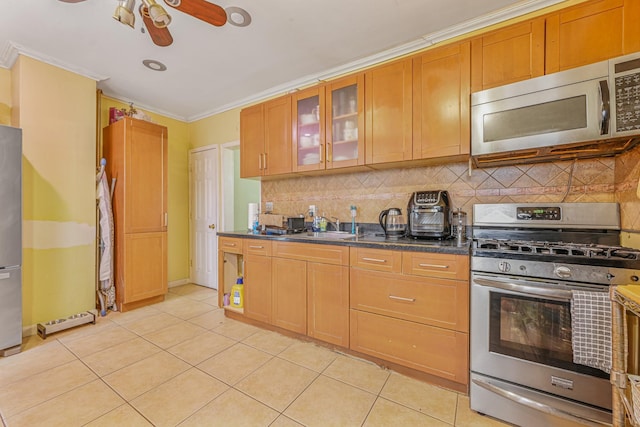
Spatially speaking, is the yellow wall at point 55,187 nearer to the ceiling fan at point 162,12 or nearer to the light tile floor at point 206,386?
the light tile floor at point 206,386

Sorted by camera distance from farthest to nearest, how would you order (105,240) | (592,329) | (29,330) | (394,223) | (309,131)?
(105,240) < (309,131) < (29,330) < (394,223) < (592,329)

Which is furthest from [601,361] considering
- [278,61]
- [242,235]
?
[278,61]

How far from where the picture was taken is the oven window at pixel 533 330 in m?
1.33

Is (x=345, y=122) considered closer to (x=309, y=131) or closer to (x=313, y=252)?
(x=309, y=131)

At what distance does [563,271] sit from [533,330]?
357mm

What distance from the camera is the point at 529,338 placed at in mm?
1423

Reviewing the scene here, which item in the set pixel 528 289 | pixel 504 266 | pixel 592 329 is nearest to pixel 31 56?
pixel 504 266

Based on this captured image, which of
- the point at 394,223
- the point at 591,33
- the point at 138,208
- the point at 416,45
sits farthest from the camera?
the point at 138,208

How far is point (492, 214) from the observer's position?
1.94 m

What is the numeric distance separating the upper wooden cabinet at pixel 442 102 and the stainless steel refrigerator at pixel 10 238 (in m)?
3.21

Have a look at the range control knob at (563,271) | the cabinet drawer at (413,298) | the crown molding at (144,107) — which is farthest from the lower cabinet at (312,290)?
the crown molding at (144,107)

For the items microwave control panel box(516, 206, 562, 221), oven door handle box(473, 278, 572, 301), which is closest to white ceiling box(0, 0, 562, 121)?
microwave control panel box(516, 206, 562, 221)

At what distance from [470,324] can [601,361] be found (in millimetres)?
534

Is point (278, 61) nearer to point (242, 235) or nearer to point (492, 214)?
point (242, 235)
